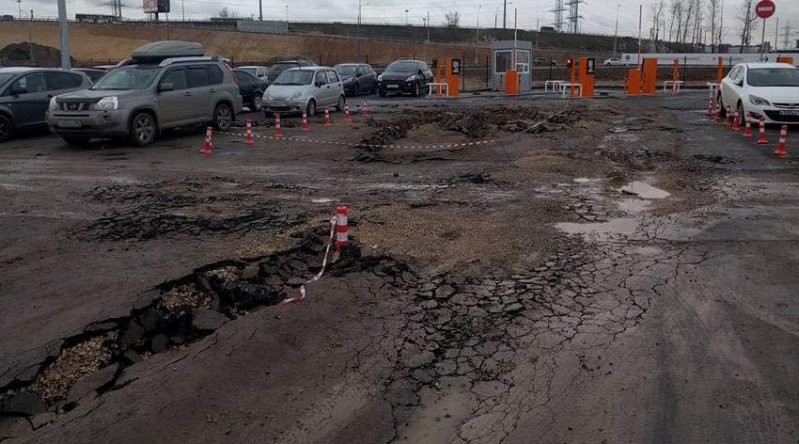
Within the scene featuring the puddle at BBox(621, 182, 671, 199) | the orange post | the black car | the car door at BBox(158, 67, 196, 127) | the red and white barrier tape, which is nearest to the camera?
the red and white barrier tape

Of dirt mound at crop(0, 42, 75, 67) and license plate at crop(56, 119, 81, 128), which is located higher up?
dirt mound at crop(0, 42, 75, 67)

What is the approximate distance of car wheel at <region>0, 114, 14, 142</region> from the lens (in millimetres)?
15992

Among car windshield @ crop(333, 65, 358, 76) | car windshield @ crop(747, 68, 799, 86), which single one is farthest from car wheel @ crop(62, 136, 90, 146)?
car windshield @ crop(333, 65, 358, 76)

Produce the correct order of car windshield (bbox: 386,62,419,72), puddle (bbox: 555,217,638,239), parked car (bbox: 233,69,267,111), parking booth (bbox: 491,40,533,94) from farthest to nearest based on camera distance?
1. parking booth (bbox: 491,40,533,94)
2. car windshield (bbox: 386,62,419,72)
3. parked car (bbox: 233,69,267,111)
4. puddle (bbox: 555,217,638,239)

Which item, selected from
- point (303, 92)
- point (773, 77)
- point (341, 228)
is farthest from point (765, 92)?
point (341, 228)

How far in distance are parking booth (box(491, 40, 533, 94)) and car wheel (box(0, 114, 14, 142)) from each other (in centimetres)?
2375

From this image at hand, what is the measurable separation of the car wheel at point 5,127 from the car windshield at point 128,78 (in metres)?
2.43

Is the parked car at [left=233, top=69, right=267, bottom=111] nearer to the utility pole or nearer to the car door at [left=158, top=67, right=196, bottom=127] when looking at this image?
the utility pole

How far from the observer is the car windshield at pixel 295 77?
71.8ft

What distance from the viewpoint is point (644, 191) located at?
1022 centimetres

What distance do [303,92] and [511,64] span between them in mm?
17011

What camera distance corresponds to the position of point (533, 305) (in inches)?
221

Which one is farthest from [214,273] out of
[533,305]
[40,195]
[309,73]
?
[309,73]

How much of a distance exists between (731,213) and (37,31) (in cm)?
10595
